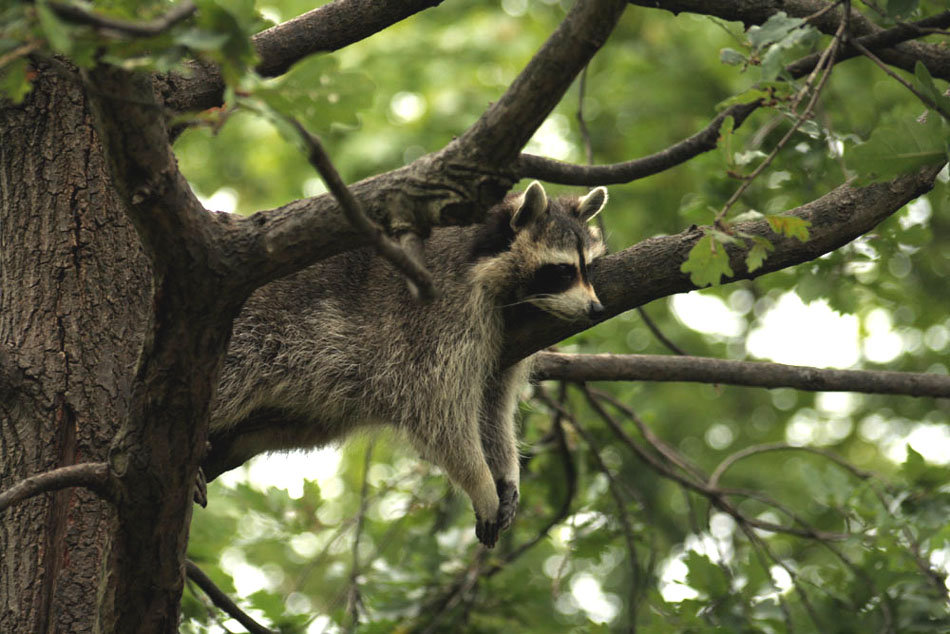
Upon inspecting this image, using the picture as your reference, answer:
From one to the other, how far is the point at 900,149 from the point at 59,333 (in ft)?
9.53

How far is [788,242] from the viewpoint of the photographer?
3719 millimetres

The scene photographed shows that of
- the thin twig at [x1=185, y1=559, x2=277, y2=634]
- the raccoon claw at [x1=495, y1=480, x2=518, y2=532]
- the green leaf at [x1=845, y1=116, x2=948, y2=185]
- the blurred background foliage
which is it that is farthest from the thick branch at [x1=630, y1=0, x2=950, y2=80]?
the thin twig at [x1=185, y1=559, x2=277, y2=634]

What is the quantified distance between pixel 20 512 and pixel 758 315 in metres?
9.13

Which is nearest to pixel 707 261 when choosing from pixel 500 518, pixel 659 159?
pixel 659 159

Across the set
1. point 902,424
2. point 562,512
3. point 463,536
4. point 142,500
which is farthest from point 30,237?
point 902,424

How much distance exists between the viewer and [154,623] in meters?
3.10

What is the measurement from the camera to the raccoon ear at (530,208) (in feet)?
15.5

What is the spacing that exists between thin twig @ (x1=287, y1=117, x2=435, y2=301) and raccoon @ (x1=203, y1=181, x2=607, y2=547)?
197 centimetres

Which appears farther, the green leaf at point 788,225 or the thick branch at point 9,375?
the thick branch at point 9,375

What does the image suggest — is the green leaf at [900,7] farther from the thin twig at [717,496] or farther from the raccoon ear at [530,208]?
the thin twig at [717,496]

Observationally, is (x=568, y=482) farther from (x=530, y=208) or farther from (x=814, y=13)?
(x=814, y=13)

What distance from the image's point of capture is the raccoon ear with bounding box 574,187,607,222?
5.13 m

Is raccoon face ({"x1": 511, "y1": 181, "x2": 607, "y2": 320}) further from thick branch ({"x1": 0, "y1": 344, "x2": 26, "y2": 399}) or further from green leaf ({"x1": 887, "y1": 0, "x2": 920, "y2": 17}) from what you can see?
thick branch ({"x1": 0, "y1": 344, "x2": 26, "y2": 399})

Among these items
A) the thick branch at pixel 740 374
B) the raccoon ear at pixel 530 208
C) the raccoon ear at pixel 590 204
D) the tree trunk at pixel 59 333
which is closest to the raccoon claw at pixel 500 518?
the thick branch at pixel 740 374
